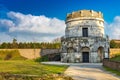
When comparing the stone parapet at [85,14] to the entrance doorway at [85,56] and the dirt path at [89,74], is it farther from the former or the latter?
the dirt path at [89,74]

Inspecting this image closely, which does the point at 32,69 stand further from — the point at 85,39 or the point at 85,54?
the point at 85,54

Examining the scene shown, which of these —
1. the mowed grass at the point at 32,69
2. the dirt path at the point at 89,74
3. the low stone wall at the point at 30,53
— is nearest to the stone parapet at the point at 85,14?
the low stone wall at the point at 30,53

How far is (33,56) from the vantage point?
5425 cm

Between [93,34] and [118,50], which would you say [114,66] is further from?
[118,50]

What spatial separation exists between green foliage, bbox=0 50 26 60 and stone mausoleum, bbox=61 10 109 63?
1547 centimetres

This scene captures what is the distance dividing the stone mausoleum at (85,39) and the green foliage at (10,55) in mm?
15474

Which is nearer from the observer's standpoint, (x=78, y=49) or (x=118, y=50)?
(x=78, y=49)

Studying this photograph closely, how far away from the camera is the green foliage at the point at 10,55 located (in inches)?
2124

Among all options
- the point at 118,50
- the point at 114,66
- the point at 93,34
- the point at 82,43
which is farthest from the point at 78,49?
the point at 114,66

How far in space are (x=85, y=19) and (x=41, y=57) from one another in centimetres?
1531

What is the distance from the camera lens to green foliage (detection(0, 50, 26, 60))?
53938 mm

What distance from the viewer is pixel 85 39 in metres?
41.0

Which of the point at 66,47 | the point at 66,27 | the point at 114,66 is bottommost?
the point at 114,66

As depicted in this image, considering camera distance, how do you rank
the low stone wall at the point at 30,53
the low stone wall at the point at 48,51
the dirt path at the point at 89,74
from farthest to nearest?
1. the low stone wall at the point at 30,53
2. the low stone wall at the point at 48,51
3. the dirt path at the point at 89,74
